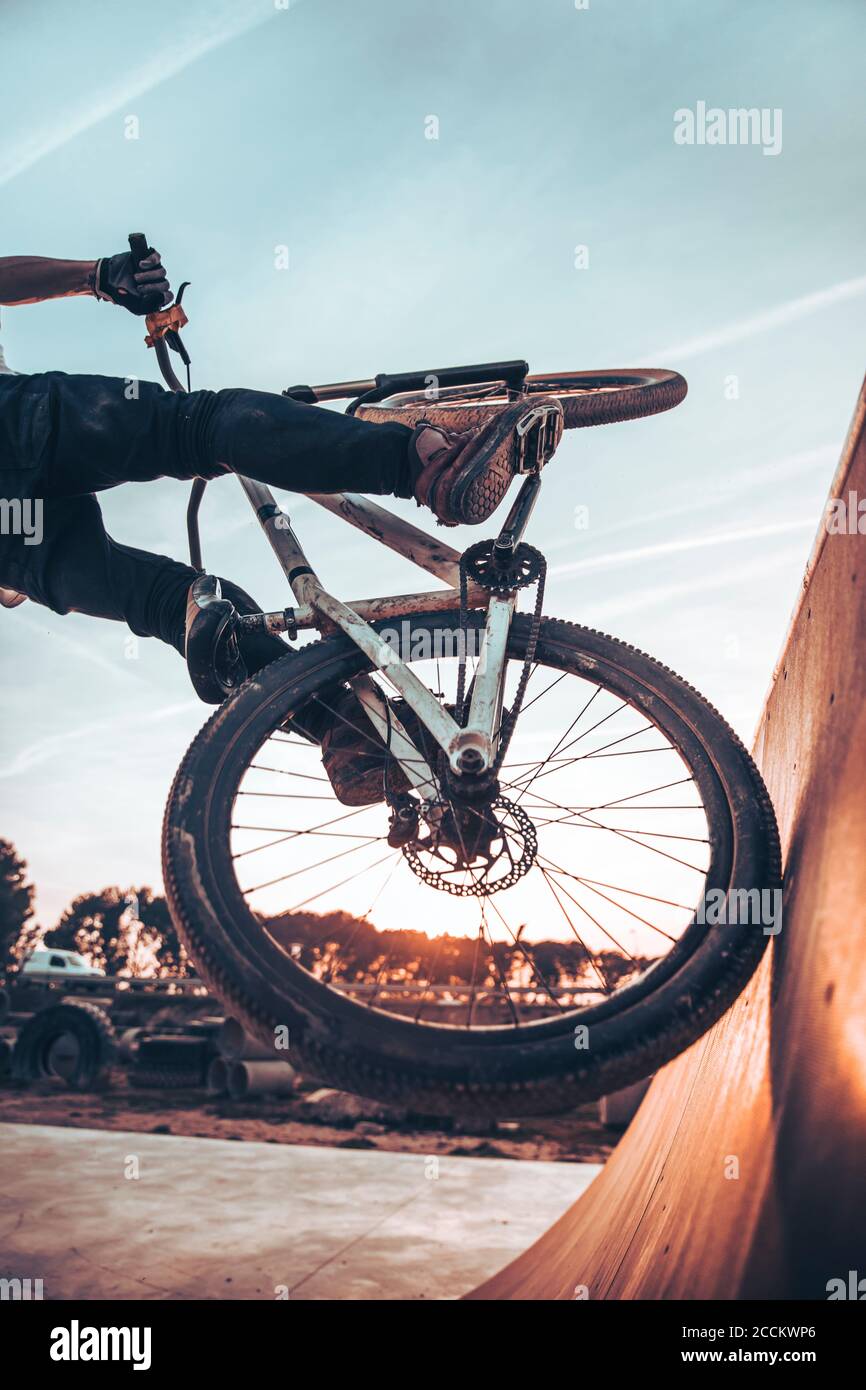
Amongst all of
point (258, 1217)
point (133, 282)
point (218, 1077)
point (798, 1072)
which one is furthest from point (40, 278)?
point (218, 1077)

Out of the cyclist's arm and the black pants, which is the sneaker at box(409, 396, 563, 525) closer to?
the black pants

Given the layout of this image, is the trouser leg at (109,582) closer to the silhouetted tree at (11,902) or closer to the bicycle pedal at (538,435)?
the bicycle pedal at (538,435)

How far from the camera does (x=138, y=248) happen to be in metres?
2.43

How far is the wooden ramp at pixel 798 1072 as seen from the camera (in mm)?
1445

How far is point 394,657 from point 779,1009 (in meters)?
1.21

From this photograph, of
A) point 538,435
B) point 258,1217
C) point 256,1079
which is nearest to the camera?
point 538,435

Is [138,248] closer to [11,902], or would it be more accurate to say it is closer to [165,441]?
[165,441]

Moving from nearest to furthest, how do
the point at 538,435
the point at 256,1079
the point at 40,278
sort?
the point at 538,435 → the point at 40,278 → the point at 256,1079

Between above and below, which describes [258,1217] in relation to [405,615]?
below

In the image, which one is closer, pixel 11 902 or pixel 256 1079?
pixel 256 1079

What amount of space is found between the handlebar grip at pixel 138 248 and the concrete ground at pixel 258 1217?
10.8ft

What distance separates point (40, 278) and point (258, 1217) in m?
4.28
